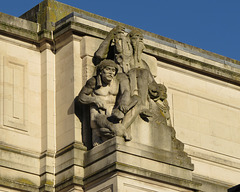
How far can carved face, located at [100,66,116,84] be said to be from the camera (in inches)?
1180

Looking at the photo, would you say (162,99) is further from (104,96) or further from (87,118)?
(87,118)

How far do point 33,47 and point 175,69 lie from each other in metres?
3.90

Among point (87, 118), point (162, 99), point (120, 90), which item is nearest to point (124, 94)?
point (120, 90)

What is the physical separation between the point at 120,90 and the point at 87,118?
1.04 m

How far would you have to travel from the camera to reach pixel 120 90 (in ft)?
98.8

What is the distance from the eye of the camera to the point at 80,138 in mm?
29875

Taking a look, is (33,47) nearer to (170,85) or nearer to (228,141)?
(170,85)

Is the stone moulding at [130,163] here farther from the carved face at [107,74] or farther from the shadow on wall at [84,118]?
the carved face at [107,74]

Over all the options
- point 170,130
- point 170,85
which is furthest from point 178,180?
point 170,85

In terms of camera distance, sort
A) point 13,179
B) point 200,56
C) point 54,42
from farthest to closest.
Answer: point 200,56 < point 54,42 < point 13,179

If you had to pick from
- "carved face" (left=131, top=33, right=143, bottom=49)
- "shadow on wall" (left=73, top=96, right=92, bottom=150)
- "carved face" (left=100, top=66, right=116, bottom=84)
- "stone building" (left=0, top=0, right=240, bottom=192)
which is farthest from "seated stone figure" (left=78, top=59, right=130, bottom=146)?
"carved face" (left=131, top=33, right=143, bottom=49)

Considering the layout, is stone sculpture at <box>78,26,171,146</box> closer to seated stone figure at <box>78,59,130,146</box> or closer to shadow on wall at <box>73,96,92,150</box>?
seated stone figure at <box>78,59,130,146</box>

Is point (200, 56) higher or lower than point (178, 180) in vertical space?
higher

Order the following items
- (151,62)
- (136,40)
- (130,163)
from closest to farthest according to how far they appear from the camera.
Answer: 1. (130,163)
2. (136,40)
3. (151,62)
